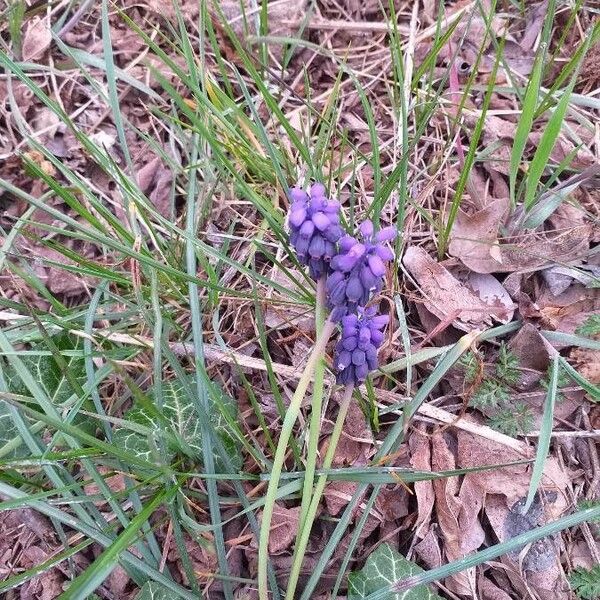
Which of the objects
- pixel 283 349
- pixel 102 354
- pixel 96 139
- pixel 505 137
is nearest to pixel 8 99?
pixel 96 139

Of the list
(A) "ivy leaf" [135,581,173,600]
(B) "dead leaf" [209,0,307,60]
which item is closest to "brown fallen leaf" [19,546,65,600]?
(A) "ivy leaf" [135,581,173,600]

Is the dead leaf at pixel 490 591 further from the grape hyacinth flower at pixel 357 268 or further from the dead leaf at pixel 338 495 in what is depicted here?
the grape hyacinth flower at pixel 357 268

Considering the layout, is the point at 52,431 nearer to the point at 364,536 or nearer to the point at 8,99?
the point at 364,536

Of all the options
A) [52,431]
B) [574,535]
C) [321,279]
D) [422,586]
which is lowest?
[574,535]

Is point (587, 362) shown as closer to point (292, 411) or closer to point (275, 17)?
point (292, 411)

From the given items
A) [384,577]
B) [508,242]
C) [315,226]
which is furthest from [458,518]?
[315,226]

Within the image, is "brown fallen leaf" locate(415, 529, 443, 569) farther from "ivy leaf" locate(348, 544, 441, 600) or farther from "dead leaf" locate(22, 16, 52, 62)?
"dead leaf" locate(22, 16, 52, 62)
